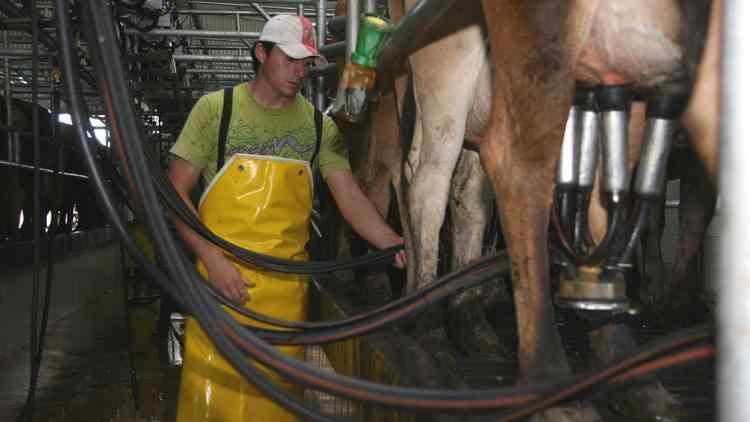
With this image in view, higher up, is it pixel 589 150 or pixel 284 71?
pixel 284 71

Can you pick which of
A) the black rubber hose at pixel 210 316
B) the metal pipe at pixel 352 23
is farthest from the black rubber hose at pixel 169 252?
the metal pipe at pixel 352 23

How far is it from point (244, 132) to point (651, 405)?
1638 mm

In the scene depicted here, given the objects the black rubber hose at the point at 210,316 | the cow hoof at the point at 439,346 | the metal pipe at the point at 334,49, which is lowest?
the cow hoof at the point at 439,346

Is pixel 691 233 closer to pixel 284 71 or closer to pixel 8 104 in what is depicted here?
pixel 284 71

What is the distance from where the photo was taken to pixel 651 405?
1.69 m

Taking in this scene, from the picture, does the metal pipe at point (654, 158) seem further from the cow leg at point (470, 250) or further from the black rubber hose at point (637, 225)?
the cow leg at point (470, 250)

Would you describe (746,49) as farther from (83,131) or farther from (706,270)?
(706,270)

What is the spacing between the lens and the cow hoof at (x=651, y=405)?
168 cm

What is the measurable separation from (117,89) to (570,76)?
86 cm

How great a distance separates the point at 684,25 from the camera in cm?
171

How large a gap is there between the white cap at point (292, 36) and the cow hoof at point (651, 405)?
5.12 feet

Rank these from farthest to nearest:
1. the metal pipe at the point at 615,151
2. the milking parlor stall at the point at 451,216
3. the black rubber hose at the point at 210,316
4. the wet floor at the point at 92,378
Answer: the wet floor at the point at 92,378, the metal pipe at the point at 615,151, the black rubber hose at the point at 210,316, the milking parlor stall at the point at 451,216

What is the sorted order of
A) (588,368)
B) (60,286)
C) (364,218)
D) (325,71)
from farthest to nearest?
1. (60,286)
2. (325,71)
3. (364,218)
4. (588,368)

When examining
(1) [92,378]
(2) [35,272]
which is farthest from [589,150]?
(1) [92,378]
